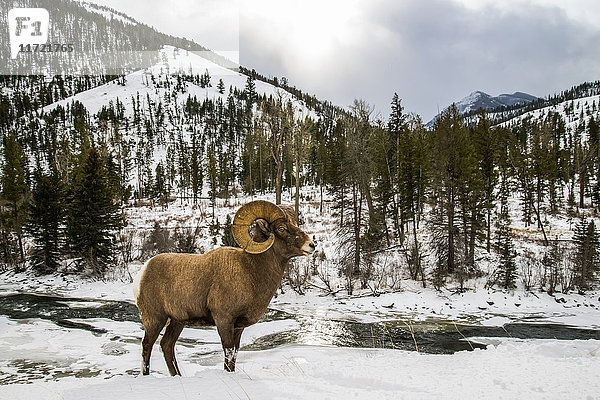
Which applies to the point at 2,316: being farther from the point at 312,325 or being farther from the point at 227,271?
the point at 227,271

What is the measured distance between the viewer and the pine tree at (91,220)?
68.7ft

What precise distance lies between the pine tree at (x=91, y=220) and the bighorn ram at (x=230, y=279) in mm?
18784

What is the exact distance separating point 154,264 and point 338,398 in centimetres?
312

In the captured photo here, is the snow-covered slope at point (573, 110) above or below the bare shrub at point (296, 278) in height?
above

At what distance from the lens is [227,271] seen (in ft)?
15.1

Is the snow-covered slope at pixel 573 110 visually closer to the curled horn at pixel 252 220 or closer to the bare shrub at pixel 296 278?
the bare shrub at pixel 296 278

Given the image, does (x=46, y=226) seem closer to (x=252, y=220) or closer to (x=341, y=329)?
(x=341, y=329)

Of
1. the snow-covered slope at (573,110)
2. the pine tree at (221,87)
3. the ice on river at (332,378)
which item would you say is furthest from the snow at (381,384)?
the snow-covered slope at (573,110)

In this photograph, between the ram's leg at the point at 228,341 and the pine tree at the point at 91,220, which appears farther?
the pine tree at the point at 91,220

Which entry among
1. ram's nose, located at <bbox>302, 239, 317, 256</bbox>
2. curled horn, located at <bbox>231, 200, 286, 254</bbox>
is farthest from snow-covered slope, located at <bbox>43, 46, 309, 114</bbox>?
ram's nose, located at <bbox>302, 239, 317, 256</bbox>

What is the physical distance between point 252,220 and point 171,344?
2.34 metres

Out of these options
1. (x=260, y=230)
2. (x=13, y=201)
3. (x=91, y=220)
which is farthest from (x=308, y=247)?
(x=13, y=201)

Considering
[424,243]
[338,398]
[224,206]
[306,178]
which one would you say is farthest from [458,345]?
[306,178]

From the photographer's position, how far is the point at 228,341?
450cm
